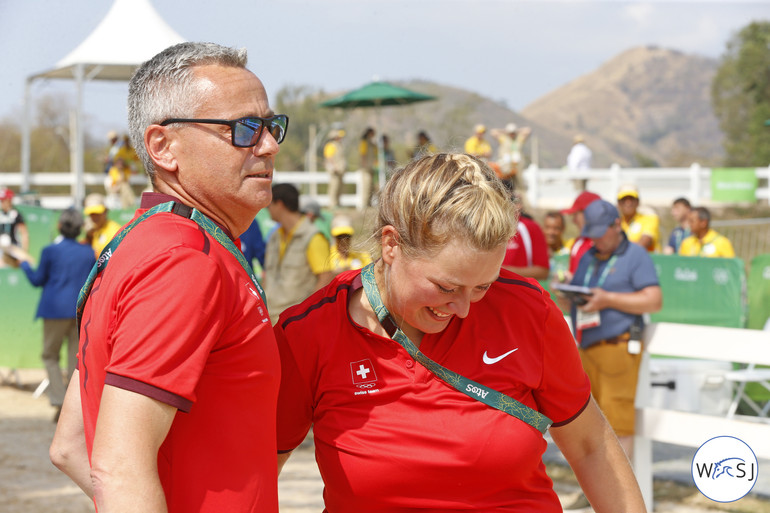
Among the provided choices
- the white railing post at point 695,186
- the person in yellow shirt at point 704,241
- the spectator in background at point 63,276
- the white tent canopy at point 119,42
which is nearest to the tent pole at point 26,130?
the white tent canopy at point 119,42

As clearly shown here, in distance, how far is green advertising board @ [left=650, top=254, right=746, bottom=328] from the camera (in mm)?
8031

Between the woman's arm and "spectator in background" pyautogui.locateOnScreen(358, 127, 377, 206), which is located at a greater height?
"spectator in background" pyautogui.locateOnScreen(358, 127, 377, 206)

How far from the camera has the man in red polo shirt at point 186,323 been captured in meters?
1.43

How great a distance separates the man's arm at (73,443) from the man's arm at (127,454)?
1.54 ft

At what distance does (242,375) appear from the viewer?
5.16ft

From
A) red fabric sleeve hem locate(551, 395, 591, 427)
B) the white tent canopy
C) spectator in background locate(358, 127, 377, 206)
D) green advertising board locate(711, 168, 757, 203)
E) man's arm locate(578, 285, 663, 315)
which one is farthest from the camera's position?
green advertising board locate(711, 168, 757, 203)

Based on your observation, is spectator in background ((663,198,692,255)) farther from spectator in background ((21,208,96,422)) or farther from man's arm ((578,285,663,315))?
spectator in background ((21,208,96,422))

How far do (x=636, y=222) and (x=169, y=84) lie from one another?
8227 millimetres

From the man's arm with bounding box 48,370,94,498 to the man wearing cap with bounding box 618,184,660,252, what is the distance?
7.95 m

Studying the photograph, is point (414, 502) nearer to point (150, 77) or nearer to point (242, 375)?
point (242, 375)

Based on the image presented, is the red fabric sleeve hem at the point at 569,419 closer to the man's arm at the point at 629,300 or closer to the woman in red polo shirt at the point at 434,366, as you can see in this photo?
the woman in red polo shirt at the point at 434,366

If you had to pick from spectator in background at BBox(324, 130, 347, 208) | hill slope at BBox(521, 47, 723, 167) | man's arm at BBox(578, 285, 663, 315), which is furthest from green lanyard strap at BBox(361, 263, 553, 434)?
hill slope at BBox(521, 47, 723, 167)

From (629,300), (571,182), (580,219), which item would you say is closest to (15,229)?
(580,219)

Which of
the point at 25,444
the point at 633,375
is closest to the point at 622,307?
the point at 633,375
